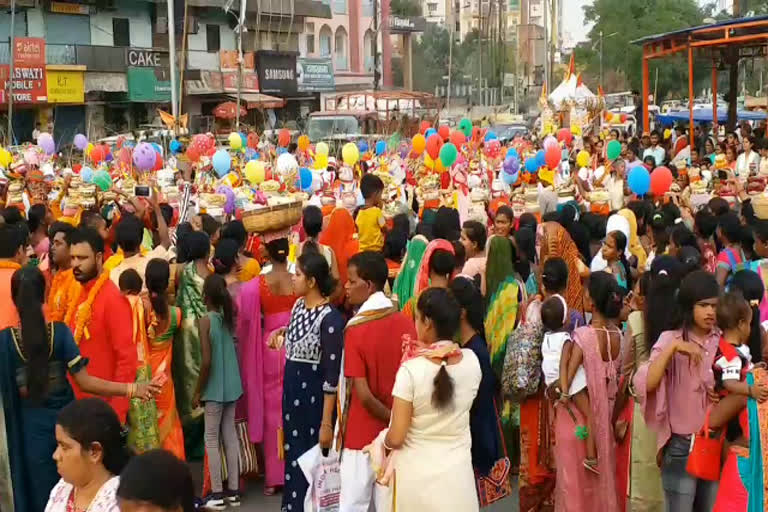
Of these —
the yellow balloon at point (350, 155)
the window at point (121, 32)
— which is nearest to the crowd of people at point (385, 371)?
the yellow balloon at point (350, 155)

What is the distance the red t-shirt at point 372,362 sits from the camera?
4816mm

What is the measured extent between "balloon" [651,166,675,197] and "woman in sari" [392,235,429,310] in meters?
4.22

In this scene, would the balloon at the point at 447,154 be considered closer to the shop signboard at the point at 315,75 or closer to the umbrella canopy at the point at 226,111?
the umbrella canopy at the point at 226,111

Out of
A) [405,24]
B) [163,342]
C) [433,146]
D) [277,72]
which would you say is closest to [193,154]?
[433,146]

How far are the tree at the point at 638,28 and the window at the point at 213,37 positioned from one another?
58.1 ft

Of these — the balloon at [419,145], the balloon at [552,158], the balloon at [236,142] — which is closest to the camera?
the balloon at [552,158]

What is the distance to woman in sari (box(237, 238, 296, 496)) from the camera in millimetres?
6469

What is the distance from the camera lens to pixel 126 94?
120 ft

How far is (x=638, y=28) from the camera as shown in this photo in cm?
5044

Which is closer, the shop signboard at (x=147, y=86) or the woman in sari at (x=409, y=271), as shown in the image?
the woman in sari at (x=409, y=271)

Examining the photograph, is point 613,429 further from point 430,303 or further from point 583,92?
point 583,92

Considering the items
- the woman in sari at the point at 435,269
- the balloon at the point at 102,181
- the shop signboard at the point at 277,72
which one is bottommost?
the woman in sari at the point at 435,269

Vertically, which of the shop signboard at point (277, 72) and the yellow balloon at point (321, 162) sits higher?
the shop signboard at point (277, 72)

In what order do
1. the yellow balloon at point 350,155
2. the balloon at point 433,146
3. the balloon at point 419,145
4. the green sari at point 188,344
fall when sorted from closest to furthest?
the green sari at point 188,344
the balloon at point 433,146
the yellow balloon at point 350,155
the balloon at point 419,145
